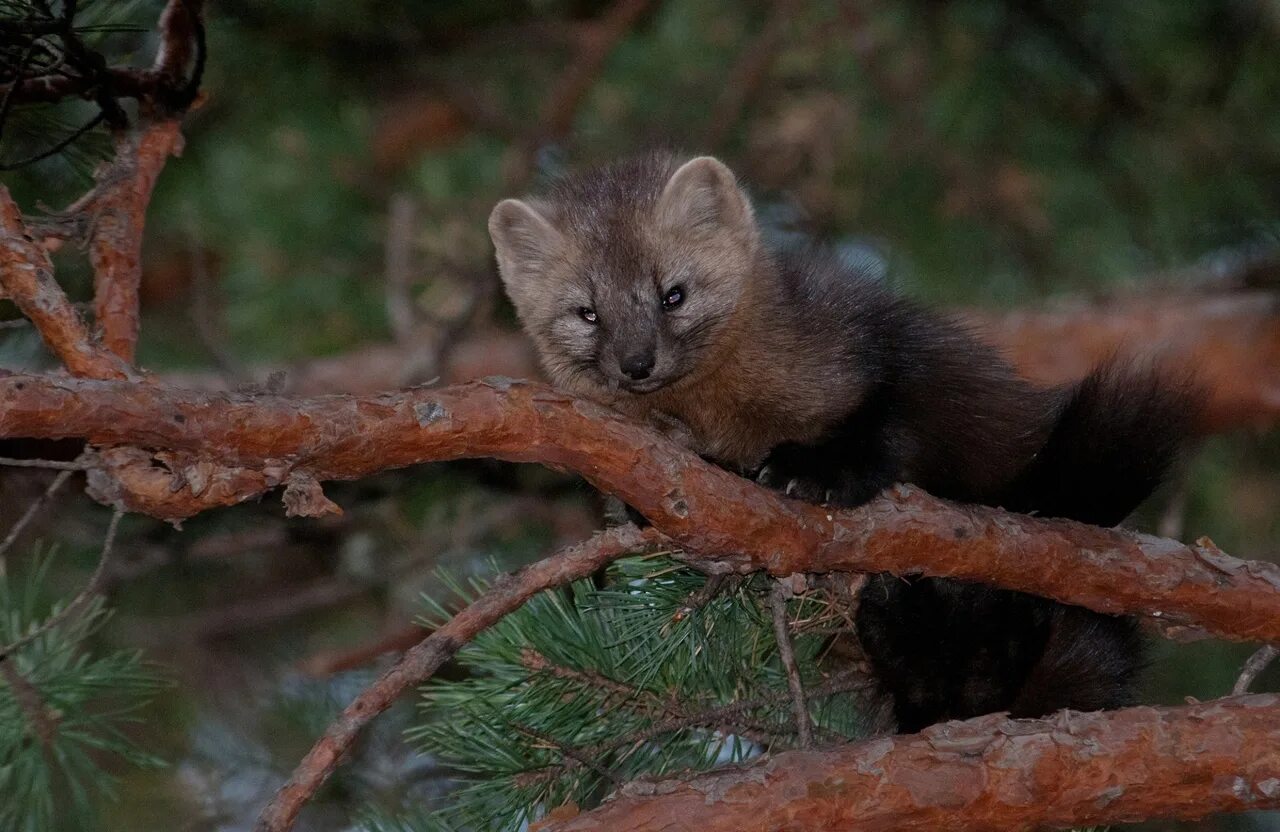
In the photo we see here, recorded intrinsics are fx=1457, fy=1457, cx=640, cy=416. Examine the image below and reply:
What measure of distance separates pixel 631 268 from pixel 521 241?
42cm

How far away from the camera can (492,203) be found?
6.51 meters

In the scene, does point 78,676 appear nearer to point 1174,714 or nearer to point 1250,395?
point 1174,714

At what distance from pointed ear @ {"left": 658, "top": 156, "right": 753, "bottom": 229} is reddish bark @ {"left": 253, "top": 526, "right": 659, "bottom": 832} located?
110cm

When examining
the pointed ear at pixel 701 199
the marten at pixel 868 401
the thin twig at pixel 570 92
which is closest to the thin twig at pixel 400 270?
the thin twig at pixel 570 92

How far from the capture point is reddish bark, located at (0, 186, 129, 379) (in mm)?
2543

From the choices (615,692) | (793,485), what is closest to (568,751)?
→ (615,692)

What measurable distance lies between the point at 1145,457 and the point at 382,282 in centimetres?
474

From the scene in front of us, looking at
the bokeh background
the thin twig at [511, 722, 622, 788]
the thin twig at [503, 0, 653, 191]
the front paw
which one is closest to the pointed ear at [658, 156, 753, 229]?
the front paw

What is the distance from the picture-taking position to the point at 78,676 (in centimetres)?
312

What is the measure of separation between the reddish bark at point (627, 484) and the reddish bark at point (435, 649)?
15cm

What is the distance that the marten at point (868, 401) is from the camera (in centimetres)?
342

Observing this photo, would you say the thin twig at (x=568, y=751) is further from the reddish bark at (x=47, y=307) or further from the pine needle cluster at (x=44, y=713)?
the reddish bark at (x=47, y=307)

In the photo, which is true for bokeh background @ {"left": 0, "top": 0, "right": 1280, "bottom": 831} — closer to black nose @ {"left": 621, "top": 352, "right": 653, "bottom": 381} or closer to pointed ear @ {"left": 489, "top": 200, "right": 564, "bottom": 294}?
pointed ear @ {"left": 489, "top": 200, "right": 564, "bottom": 294}

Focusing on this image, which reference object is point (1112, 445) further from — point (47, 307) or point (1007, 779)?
point (47, 307)
